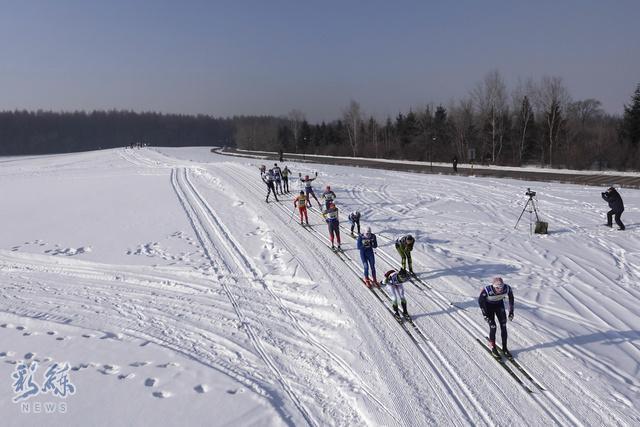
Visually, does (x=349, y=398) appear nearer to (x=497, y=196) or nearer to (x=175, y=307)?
(x=175, y=307)

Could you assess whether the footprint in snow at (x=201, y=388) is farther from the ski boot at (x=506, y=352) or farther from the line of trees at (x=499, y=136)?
the line of trees at (x=499, y=136)

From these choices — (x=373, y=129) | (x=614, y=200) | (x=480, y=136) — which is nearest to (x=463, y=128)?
(x=480, y=136)

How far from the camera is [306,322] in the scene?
10.2 meters

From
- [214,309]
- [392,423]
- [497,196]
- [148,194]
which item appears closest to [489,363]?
[392,423]

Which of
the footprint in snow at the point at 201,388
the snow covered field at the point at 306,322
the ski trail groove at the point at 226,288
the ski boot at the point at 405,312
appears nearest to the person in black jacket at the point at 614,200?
the snow covered field at the point at 306,322

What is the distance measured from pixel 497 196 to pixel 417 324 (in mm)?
18333

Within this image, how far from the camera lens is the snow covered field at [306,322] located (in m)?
7.03

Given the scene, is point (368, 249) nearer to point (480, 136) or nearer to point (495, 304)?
point (495, 304)

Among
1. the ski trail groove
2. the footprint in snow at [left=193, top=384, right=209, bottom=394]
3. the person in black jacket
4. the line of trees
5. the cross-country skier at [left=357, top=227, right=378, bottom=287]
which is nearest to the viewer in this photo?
the ski trail groove

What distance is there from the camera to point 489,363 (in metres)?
8.12

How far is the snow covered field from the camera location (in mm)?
7033

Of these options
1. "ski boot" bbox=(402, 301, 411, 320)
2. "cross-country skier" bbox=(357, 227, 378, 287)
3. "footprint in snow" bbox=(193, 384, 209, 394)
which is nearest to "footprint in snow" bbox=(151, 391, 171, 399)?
"footprint in snow" bbox=(193, 384, 209, 394)

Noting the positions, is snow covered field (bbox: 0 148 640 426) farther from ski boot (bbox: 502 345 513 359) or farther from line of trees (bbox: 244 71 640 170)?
line of trees (bbox: 244 71 640 170)

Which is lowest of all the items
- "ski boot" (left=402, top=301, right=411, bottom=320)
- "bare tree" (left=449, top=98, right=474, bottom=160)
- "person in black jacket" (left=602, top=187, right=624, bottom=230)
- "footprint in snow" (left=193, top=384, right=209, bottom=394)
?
"footprint in snow" (left=193, top=384, right=209, bottom=394)
